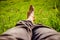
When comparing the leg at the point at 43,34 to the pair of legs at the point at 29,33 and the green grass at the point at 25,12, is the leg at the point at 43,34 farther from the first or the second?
the green grass at the point at 25,12

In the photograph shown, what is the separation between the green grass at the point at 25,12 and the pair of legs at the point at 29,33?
1.60ft

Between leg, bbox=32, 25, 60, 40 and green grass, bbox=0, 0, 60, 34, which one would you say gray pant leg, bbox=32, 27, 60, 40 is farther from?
green grass, bbox=0, 0, 60, 34

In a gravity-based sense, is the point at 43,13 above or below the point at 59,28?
above

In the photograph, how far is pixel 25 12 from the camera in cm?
148

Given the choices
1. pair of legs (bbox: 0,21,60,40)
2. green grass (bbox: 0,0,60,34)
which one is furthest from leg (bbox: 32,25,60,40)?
green grass (bbox: 0,0,60,34)

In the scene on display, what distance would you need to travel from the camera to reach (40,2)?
1.58 metres

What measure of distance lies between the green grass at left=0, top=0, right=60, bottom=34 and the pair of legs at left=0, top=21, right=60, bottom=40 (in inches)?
19.2

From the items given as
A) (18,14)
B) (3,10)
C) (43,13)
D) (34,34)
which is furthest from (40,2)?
(34,34)

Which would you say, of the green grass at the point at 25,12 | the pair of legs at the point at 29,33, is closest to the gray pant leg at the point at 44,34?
the pair of legs at the point at 29,33

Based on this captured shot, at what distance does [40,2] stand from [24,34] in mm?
829

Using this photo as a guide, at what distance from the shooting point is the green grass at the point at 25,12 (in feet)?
4.48

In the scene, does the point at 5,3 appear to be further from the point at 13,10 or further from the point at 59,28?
the point at 59,28

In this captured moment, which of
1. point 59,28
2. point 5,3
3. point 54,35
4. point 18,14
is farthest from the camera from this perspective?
point 5,3

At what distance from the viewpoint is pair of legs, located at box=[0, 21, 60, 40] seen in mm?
723
